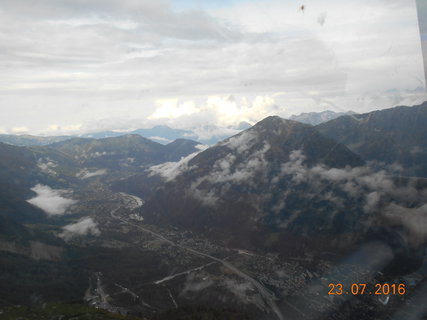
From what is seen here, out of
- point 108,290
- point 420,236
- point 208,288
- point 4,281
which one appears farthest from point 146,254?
point 420,236

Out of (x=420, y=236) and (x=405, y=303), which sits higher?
(x=420, y=236)

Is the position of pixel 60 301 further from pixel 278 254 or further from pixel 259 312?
pixel 278 254

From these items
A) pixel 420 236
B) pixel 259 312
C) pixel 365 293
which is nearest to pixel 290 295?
pixel 259 312

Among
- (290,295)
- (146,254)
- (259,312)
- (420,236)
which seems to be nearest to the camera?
(259,312)

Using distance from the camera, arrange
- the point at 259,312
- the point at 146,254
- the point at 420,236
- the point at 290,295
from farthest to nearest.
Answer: the point at 146,254
the point at 420,236
the point at 290,295
the point at 259,312

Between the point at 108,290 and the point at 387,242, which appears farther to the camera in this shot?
the point at 387,242

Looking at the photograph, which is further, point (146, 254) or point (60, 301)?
point (146, 254)

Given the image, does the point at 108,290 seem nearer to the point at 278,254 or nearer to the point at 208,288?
the point at 208,288
